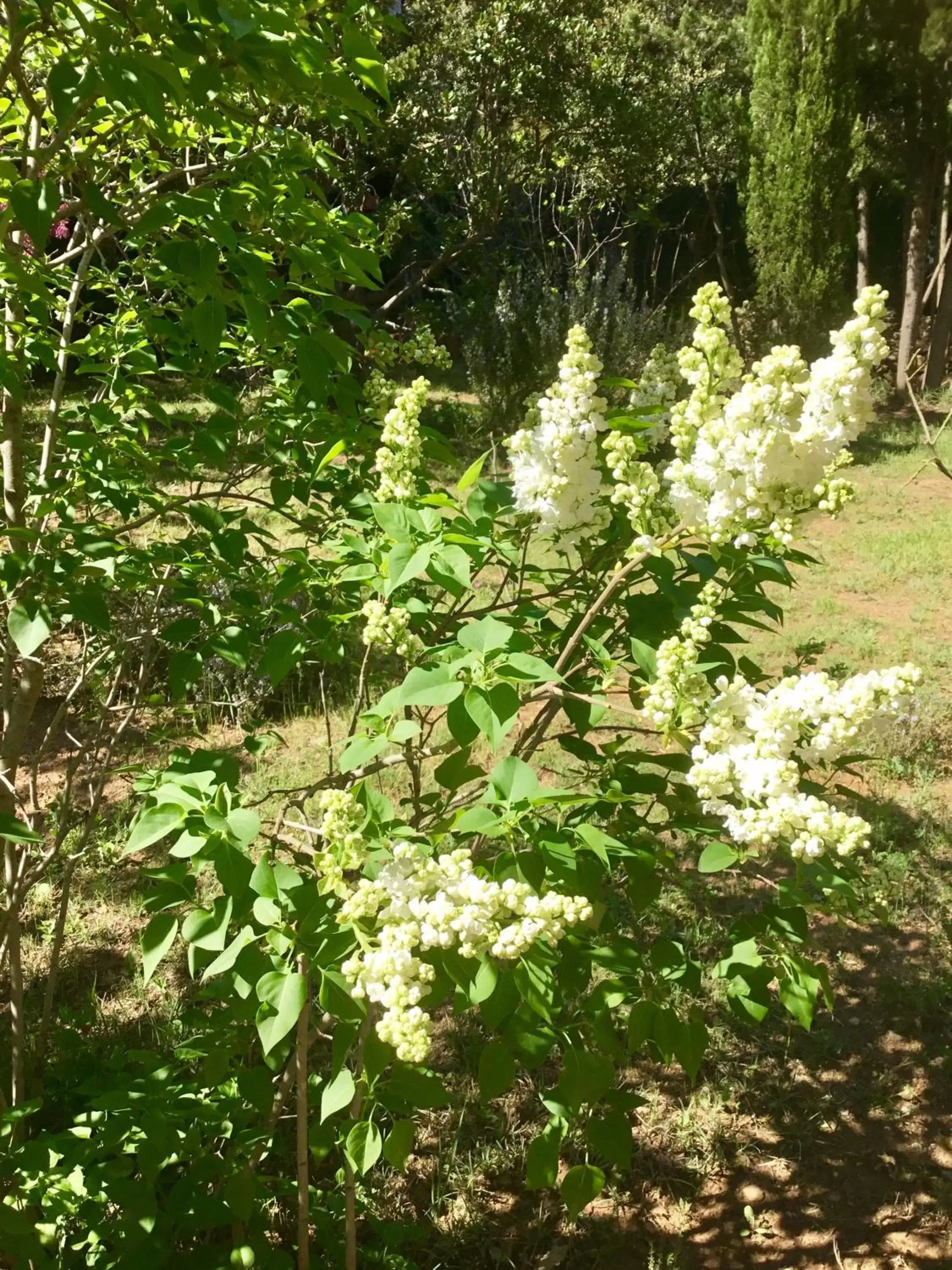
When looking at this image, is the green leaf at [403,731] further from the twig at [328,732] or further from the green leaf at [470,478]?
the green leaf at [470,478]

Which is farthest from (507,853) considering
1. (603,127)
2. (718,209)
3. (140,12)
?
(718,209)

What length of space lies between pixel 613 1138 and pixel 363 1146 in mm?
461

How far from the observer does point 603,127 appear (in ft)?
33.2

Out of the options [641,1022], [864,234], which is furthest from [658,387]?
[864,234]

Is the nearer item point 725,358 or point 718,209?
point 725,358

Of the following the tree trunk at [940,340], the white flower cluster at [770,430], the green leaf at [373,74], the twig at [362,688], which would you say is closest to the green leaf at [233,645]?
the twig at [362,688]

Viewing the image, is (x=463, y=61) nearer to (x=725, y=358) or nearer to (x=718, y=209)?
(x=718, y=209)

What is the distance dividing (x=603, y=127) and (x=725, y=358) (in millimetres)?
9929

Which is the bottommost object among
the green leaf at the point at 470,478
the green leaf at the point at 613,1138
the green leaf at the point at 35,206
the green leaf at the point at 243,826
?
the green leaf at the point at 613,1138

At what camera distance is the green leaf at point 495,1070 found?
1.64m

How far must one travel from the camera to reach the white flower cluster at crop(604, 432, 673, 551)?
58.4 inches

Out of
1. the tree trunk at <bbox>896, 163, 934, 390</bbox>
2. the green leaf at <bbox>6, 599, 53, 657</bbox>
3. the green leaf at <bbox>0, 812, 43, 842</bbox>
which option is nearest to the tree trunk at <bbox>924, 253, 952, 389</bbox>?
the tree trunk at <bbox>896, 163, 934, 390</bbox>

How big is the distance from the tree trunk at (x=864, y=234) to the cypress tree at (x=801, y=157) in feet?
3.99

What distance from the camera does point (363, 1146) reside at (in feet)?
5.25
